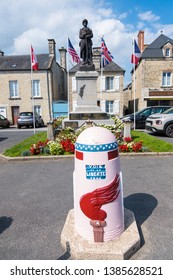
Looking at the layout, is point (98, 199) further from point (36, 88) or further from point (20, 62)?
point (20, 62)

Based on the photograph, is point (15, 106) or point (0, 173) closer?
point (0, 173)

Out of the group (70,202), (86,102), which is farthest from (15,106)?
(70,202)

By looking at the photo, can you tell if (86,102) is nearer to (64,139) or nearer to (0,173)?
(64,139)

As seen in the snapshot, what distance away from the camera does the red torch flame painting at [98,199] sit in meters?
2.28

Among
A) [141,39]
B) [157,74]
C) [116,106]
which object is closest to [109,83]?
[116,106]

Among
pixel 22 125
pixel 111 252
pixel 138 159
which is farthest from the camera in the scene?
pixel 22 125

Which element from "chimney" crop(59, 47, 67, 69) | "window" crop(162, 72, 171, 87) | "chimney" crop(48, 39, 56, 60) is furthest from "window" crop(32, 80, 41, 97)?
"window" crop(162, 72, 171, 87)

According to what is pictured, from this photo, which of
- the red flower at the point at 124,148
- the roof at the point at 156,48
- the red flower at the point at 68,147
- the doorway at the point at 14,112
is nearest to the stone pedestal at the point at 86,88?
the red flower at the point at 68,147

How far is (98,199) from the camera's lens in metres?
2.29

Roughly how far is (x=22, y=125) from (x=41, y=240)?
57.9 ft

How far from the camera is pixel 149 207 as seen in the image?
3336 mm

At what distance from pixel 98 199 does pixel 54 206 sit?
56.6 inches

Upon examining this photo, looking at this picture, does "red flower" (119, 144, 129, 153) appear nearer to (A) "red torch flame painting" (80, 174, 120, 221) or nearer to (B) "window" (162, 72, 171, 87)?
(A) "red torch flame painting" (80, 174, 120, 221)

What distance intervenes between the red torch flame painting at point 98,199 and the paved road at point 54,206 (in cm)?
58
